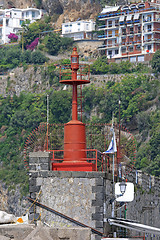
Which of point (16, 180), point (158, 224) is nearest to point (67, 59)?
point (16, 180)

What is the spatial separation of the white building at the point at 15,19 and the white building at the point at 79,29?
13.2 metres

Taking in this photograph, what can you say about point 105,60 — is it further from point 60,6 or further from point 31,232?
point 31,232

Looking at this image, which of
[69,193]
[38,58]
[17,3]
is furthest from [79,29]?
[69,193]

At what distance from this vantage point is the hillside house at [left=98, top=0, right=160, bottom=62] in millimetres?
111000

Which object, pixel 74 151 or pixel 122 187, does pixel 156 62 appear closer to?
pixel 74 151

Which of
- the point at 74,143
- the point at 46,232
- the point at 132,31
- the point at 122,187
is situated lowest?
the point at 46,232

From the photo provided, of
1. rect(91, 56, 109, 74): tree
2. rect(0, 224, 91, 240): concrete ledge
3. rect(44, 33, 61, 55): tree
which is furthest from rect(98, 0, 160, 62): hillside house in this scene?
rect(0, 224, 91, 240): concrete ledge

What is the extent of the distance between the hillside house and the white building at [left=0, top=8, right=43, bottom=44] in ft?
77.7

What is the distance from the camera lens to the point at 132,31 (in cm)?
11419

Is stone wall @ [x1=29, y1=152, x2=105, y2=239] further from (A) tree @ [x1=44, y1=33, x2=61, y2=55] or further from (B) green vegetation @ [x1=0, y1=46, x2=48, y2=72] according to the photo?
(A) tree @ [x1=44, y1=33, x2=61, y2=55]

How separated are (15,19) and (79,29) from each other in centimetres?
1974

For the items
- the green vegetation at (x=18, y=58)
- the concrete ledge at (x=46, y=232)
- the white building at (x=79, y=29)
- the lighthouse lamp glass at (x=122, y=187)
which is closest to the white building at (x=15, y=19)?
the green vegetation at (x=18, y=58)

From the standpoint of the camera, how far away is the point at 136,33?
113 m

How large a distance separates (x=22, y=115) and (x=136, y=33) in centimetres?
2122
